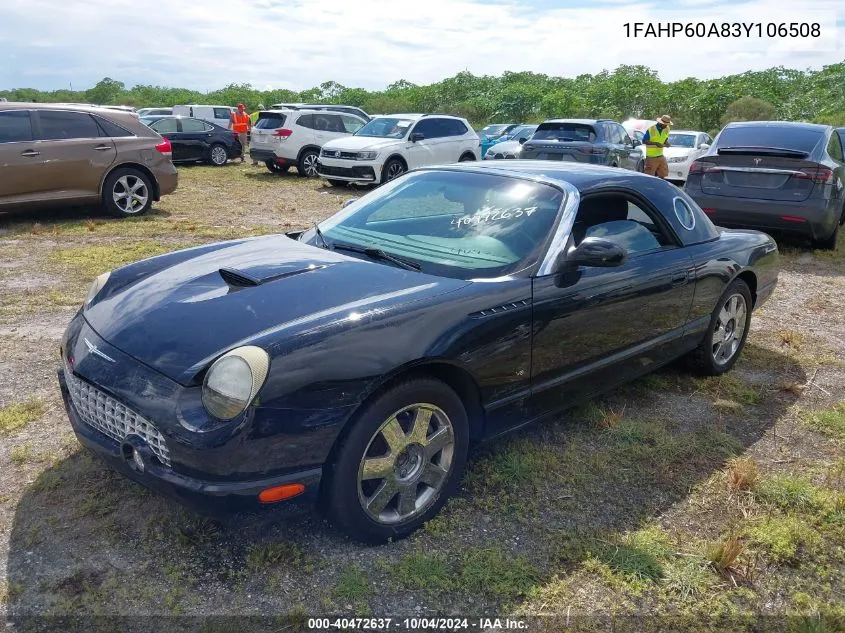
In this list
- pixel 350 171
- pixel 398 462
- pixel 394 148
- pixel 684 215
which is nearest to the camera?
pixel 398 462

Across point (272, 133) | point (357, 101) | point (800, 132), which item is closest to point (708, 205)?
point (800, 132)

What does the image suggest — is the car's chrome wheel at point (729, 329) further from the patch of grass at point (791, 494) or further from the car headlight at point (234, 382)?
the car headlight at point (234, 382)

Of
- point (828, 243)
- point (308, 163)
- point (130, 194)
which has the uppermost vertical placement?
point (308, 163)

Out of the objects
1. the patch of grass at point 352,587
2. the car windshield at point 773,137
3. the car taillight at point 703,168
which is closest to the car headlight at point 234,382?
the patch of grass at point 352,587

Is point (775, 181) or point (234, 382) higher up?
point (775, 181)

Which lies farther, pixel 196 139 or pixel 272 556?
pixel 196 139

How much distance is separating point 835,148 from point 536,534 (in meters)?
8.37

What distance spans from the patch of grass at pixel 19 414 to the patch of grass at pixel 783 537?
12.1 feet

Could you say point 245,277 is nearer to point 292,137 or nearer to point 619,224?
point 619,224

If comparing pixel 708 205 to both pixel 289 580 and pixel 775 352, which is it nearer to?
pixel 775 352

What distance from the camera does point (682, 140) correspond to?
723 inches

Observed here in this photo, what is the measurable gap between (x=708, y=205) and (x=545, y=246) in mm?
6162

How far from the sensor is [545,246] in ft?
11.4

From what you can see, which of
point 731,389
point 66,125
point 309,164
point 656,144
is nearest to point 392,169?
point 309,164
